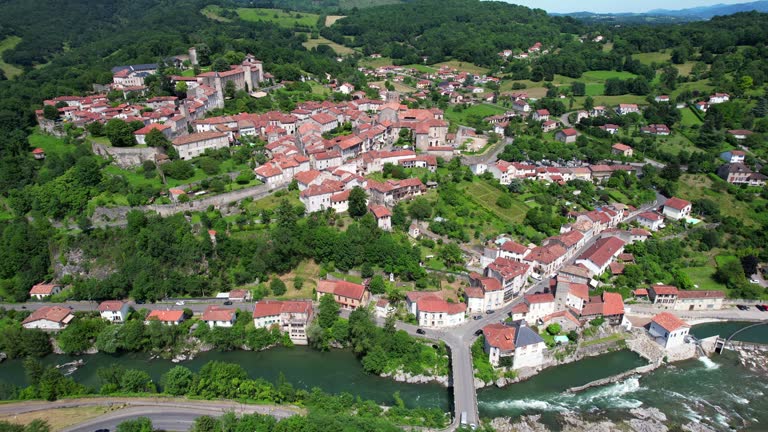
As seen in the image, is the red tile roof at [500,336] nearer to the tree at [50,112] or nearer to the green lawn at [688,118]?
the green lawn at [688,118]

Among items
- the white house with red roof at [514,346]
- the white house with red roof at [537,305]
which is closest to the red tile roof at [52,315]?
the white house with red roof at [514,346]

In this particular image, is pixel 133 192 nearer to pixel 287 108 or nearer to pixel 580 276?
pixel 287 108

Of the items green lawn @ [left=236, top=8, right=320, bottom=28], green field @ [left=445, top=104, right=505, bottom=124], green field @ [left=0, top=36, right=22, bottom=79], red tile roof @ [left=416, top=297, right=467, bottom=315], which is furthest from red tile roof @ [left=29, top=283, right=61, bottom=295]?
green lawn @ [left=236, top=8, right=320, bottom=28]

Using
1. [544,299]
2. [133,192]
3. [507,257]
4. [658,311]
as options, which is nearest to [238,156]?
[133,192]

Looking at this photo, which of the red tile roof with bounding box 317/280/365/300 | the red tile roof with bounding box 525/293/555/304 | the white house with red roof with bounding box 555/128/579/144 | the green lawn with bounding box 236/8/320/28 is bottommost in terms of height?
the red tile roof with bounding box 525/293/555/304

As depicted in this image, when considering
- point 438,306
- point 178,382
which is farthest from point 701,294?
point 178,382

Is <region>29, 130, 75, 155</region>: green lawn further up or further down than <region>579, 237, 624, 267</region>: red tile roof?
further up

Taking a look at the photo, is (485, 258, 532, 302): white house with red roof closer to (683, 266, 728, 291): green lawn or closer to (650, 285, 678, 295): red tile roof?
(650, 285, 678, 295): red tile roof
